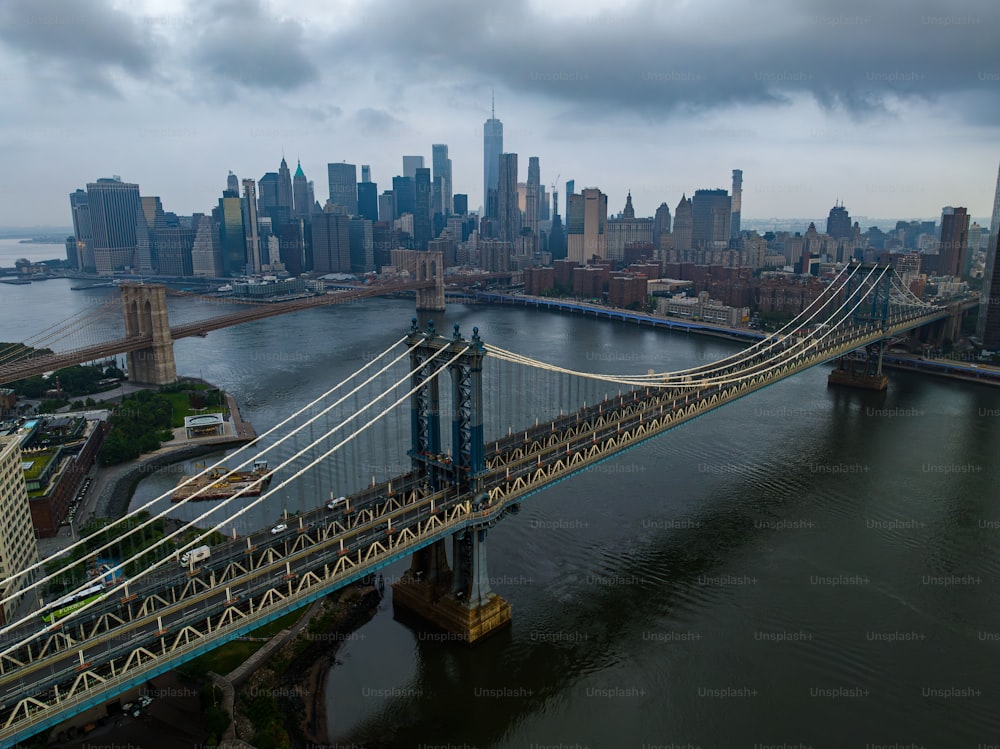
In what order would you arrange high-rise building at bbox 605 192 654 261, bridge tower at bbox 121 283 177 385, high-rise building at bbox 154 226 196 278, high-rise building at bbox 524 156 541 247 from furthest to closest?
high-rise building at bbox 524 156 541 247, high-rise building at bbox 605 192 654 261, high-rise building at bbox 154 226 196 278, bridge tower at bbox 121 283 177 385

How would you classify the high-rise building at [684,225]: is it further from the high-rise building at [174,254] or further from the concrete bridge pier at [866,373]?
the concrete bridge pier at [866,373]

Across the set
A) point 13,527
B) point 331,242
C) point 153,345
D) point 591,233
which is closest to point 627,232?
point 591,233

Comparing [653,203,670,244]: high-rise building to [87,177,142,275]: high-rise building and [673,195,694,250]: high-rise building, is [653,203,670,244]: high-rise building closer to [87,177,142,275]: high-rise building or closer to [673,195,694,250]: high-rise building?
[673,195,694,250]: high-rise building

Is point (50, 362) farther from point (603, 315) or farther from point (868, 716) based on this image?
point (603, 315)

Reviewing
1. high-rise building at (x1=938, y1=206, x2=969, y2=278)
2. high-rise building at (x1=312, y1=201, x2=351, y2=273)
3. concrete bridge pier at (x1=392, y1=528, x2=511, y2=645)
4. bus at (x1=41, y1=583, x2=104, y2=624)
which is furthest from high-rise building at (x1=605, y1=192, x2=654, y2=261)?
bus at (x1=41, y1=583, x2=104, y2=624)

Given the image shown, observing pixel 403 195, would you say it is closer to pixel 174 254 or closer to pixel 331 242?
pixel 331 242

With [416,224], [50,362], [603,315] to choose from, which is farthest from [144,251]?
[50,362]
